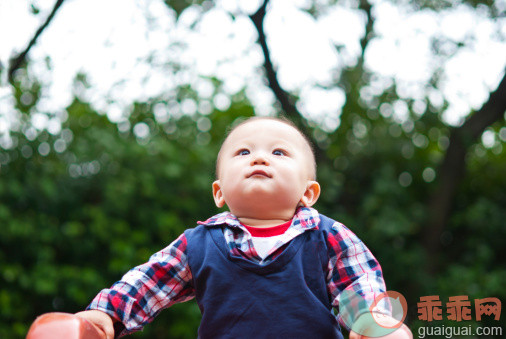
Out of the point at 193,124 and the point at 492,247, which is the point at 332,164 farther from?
the point at 492,247

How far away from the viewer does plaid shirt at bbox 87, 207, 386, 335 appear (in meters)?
1.49

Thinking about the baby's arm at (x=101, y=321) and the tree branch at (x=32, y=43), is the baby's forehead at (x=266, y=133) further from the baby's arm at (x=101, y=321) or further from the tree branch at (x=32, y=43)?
the tree branch at (x=32, y=43)

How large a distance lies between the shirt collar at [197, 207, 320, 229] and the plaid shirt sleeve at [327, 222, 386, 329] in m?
0.06

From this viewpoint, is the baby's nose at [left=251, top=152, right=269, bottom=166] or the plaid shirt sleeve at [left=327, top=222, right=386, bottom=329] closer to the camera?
the plaid shirt sleeve at [left=327, top=222, right=386, bottom=329]

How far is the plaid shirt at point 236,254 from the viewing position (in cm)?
149

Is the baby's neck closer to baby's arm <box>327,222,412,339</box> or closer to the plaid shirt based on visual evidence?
the plaid shirt

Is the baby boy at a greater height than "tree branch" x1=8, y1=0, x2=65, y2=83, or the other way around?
"tree branch" x1=8, y1=0, x2=65, y2=83

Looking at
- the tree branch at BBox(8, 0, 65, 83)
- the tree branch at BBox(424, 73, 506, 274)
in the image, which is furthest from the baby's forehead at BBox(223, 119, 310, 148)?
the tree branch at BBox(424, 73, 506, 274)

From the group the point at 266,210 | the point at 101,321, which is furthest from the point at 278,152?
the point at 101,321


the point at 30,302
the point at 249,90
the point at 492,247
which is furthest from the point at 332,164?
the point at 30,302

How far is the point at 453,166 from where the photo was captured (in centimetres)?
580

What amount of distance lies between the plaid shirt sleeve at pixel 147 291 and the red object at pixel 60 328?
0.15 metres

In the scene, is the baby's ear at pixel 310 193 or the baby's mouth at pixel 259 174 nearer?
the baby's mouth at pixel 259 174

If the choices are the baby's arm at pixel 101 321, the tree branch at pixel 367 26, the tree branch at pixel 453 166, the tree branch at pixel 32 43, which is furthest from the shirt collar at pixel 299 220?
the tree branch at pixel 367 26
